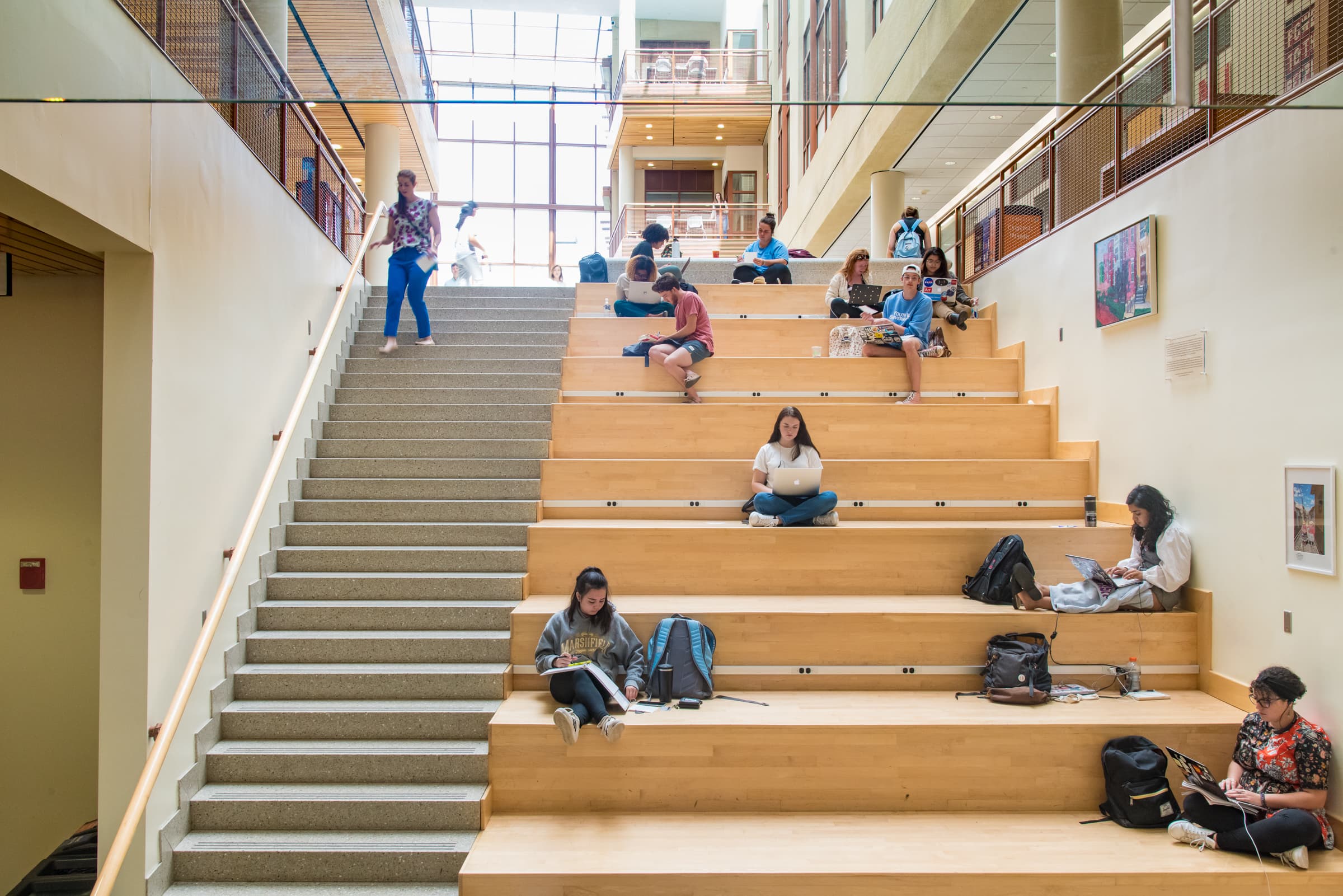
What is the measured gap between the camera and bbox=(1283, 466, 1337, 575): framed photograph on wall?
147 inches

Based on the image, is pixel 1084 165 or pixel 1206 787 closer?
pixel 1206 787

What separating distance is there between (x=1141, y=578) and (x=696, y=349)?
11.5 ft

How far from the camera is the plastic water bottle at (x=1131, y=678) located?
4.62m

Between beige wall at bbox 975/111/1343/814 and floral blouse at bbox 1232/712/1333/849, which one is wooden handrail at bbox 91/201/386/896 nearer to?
floral blouse at bbox 1232/712/1333/849

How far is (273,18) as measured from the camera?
5.01m

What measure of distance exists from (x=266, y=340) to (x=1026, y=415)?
5.14m

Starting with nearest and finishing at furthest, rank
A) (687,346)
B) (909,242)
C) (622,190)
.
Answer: (687,346), (909,242), (622,190)

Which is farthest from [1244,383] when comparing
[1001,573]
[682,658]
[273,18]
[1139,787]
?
[273,18]

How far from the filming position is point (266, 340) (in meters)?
5.44

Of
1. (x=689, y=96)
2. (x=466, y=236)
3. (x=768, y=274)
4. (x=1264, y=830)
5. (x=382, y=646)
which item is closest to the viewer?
(x=1264, y=830)

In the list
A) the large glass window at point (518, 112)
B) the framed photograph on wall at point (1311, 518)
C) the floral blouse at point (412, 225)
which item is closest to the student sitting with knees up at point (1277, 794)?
the framed photograph on wall at point (1311, 518)

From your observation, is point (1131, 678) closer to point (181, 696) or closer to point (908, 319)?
point (908, 319)

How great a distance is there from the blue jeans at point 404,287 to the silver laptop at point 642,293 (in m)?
1.80

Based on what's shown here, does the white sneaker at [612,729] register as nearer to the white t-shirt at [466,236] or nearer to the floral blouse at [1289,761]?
the floral blouse at [1289,761]
